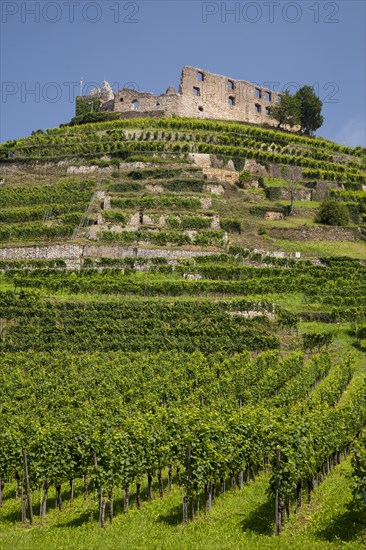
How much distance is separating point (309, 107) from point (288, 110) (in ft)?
14.1

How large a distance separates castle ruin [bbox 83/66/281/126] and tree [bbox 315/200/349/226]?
103 ft

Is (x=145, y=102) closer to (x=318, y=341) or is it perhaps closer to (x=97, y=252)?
(x=97, y=252)

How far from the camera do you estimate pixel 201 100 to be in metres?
88.9

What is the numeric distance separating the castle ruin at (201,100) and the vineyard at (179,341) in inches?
230

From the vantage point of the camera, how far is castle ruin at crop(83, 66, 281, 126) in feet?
284

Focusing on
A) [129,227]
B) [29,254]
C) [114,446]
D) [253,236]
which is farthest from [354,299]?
[114,446]

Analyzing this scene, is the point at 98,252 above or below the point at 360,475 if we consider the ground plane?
above

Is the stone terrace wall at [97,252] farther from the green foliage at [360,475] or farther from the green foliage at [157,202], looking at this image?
the green foliage at [360,475]

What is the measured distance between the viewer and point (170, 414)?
21344 millimetres

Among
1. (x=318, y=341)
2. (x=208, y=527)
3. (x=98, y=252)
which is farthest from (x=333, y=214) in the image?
(x=208, y=527)

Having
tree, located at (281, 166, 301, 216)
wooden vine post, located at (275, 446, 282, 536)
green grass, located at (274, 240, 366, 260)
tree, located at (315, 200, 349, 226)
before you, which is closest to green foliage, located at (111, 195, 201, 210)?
green grass, located at (274, 240, 366, 260)

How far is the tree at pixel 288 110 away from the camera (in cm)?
8944

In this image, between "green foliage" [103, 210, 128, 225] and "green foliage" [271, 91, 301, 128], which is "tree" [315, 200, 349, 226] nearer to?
"green foliage" [103, 210, 128, 225]

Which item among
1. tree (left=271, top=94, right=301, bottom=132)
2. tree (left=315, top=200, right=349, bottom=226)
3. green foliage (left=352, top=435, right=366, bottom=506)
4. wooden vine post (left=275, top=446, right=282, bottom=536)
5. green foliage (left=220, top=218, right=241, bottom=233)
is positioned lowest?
wooden vine post (left=275, top=446, right=282, bottom=536)
